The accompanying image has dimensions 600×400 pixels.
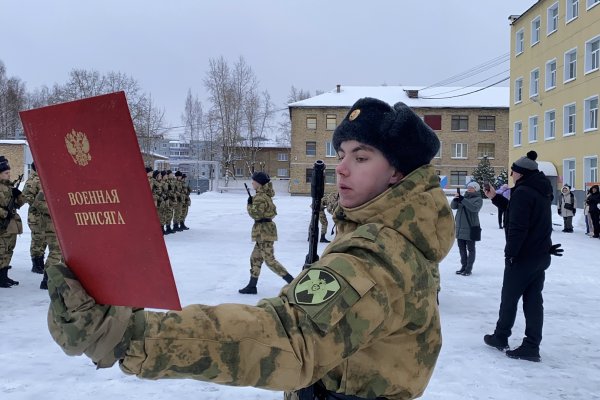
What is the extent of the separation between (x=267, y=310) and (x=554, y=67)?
105 ft

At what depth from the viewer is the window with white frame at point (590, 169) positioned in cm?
2464

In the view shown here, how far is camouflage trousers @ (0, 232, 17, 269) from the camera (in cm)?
775

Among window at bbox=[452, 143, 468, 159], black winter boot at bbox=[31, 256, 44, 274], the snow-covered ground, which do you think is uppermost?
window at bbox=[452, 143, 468, 159]

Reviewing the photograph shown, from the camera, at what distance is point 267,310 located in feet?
3.55

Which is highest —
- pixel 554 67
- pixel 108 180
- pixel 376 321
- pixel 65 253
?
pixel 554 67

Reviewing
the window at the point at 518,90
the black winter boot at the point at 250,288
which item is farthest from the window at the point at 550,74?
the black winter boot at the point at 250,288

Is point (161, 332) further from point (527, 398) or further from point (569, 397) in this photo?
point (569, 397)

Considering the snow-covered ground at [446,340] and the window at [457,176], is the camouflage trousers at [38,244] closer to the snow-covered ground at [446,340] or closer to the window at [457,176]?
the snow-covered ground at [446,340]

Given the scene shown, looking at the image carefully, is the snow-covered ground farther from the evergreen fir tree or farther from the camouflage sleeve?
the evergreen fir tree

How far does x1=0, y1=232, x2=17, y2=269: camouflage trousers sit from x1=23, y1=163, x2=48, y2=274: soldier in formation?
0.37m

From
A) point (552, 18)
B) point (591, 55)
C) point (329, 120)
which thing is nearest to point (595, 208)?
point (591, 55)

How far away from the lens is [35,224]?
8.38 meters

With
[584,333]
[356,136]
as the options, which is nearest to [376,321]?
[356,136]

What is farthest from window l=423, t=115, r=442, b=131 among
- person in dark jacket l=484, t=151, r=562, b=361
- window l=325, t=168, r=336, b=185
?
person in dark jacket l=484, t=151, r=562, b=361
